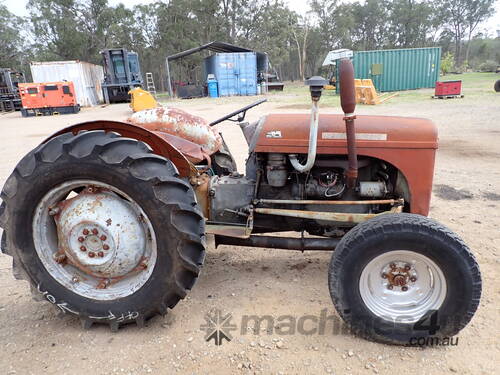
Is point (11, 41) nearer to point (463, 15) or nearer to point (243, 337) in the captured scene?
point (243, 337)

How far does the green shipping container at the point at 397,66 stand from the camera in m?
21.1

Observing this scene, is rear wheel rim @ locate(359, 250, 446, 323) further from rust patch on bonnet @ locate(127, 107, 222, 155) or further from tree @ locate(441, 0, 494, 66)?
tree @ locate(441, 0, 494, 66)

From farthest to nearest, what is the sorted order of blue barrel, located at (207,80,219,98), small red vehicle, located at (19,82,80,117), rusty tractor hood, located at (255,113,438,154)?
1. blue barrel, located at (207,80,219,98)
2. small red vehicle, located at (19,82,80,117)
3. rusty tractor hood, located at (255,113,438,154)

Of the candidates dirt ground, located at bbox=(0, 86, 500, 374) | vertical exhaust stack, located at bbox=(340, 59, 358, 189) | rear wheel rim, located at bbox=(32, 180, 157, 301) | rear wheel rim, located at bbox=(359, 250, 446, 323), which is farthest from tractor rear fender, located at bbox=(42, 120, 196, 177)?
rear wheel rim, located at bbox=(359, 250, 446, 323)

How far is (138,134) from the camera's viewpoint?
254 cm

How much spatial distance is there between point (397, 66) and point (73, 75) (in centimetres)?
1922

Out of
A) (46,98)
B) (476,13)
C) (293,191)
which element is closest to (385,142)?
(293,191)

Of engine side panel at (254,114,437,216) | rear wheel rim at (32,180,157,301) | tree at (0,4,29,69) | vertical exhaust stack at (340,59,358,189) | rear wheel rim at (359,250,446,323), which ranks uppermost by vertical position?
tree at (0,4,29,69)

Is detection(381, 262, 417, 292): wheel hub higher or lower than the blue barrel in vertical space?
lower

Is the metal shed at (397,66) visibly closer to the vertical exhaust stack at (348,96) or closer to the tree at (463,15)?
the vertical exhaust stack at (348,96)

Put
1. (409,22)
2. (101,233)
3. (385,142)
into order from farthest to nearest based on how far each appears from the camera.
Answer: (409,22) → (385,142) → (101,233)

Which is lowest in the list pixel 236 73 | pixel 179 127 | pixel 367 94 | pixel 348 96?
pixel 367 94

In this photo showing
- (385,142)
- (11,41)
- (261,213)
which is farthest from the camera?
(11,41)

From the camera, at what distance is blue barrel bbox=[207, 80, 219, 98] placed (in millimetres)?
23906
